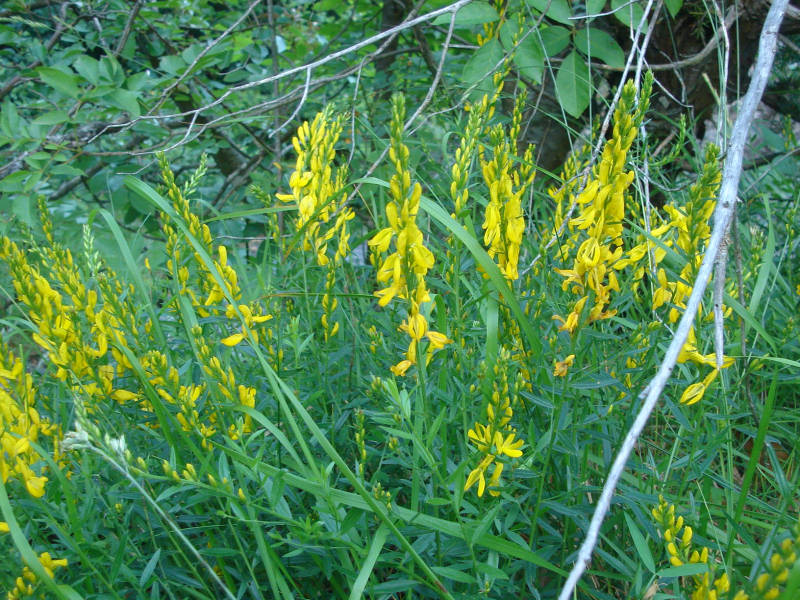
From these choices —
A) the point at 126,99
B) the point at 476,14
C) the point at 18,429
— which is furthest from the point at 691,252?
the point at 126,99

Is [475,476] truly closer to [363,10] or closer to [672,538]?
[672,538]

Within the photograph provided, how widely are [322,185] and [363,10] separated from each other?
2.44 metres

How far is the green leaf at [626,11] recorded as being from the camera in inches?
78.5

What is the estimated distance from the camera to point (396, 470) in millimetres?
1791

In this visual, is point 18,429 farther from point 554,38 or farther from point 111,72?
point 554,38

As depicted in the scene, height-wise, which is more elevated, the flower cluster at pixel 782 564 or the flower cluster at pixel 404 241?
the flower cluster at pixel 404 241

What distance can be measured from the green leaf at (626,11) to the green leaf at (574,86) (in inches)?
6.9

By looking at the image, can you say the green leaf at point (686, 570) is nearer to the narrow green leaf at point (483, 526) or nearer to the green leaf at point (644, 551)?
the green leaf at point (644, 551)

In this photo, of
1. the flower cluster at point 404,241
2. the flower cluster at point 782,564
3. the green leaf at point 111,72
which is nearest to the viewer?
the flower cluster at point 782,564

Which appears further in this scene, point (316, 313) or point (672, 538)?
point (316, 313)

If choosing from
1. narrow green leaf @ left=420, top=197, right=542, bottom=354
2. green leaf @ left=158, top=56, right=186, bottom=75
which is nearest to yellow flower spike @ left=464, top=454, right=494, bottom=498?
narrow green leaf @ left=420, top=197, right=542, bottom=354

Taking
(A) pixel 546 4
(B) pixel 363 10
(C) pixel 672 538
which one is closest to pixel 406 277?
(C) pixel 672 538

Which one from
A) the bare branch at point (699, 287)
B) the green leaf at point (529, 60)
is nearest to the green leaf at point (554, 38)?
the green leaf at point (529, 60)

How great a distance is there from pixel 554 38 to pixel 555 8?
0.13m
